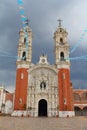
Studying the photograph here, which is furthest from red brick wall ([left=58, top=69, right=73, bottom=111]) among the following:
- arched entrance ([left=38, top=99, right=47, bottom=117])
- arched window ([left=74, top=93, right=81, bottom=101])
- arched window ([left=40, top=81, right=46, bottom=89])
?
arched window ([left=74, top=93, right=81, bottom=101])

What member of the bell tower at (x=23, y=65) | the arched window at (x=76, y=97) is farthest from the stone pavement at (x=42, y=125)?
the arched window at (x=76, y=97)

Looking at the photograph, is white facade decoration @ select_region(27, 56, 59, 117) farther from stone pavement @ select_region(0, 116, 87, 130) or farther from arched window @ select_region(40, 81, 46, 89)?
stone pavement @ select_region(0, 116, 87, 130)

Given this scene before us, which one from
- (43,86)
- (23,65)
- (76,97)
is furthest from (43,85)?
(76,97)

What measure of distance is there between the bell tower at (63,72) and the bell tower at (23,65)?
22.0 ft

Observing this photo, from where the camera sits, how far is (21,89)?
35.4 m

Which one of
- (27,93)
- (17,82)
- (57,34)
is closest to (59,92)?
(27,93)

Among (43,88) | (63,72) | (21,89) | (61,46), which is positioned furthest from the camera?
(61,46)

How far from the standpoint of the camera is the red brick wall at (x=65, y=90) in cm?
3381

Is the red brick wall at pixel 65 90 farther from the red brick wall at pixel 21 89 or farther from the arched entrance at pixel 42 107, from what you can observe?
the red brick wall at pixel 21 89

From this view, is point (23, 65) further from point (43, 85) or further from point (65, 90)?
point (65, 90)

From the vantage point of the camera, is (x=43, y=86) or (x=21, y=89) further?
(x=43, y=86)

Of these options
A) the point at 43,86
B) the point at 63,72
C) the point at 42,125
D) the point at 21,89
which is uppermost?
the point at 63,72

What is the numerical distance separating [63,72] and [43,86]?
5411 millimetres

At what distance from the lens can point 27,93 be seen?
35719mm
